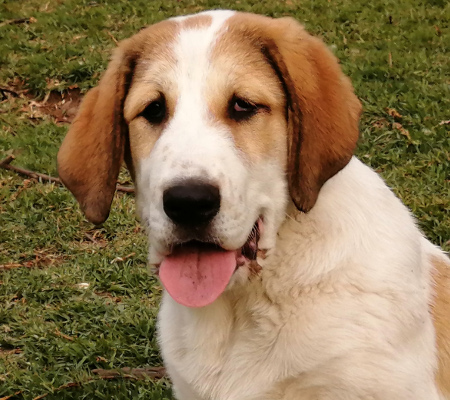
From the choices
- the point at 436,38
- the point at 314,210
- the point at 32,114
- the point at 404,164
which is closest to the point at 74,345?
the point at 314,210

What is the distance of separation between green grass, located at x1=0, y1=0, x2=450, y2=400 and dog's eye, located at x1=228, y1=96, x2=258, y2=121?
6.46 feet

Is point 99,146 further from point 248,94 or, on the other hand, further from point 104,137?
point 248,94

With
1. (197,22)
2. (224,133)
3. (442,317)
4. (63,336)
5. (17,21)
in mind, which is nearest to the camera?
(224,133)

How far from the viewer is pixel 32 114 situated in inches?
313

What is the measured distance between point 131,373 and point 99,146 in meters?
1.78

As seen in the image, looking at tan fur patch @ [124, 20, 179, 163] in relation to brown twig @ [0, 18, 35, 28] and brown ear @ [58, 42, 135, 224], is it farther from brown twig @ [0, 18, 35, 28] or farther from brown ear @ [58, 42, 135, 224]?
brown twig @ [0, 18, 35, 28]

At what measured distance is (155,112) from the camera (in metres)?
2.94

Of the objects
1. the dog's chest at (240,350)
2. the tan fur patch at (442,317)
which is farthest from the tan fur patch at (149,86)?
the tan fur patch at (442,317)

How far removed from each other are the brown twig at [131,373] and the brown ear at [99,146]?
1.45m

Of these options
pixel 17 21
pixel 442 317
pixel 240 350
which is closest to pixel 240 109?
pixel 240 350

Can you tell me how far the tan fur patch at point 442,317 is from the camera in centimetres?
301

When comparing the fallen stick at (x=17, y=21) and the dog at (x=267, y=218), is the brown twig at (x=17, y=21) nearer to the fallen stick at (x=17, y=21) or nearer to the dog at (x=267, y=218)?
the fallen stick at (x=17, y=21)

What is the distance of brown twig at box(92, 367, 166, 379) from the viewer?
4.20 meters

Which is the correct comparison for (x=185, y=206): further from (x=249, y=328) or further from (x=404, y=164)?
(x=404, y=164)
